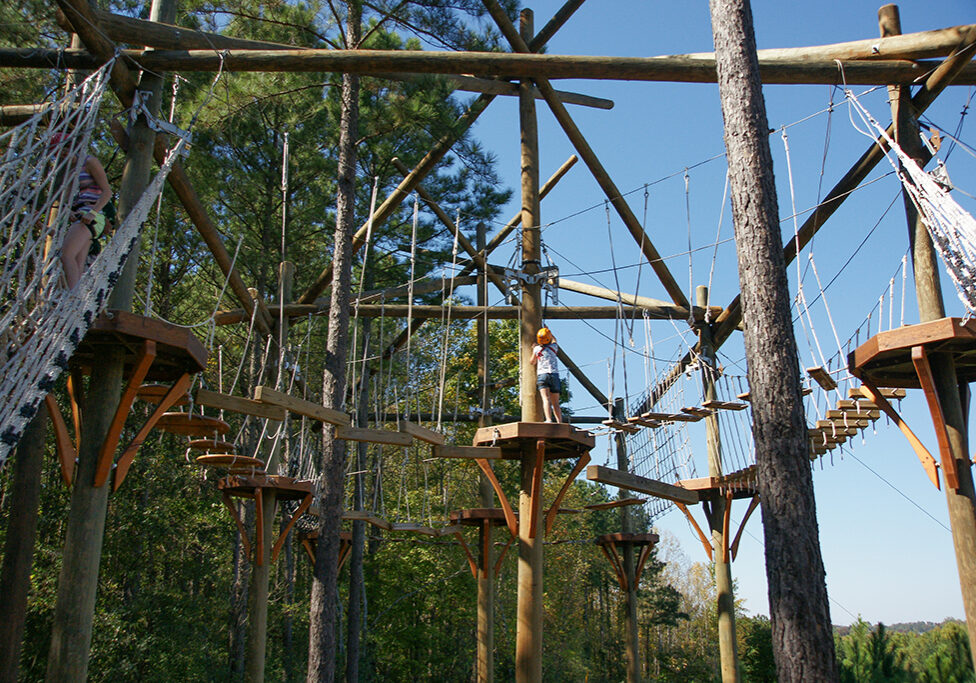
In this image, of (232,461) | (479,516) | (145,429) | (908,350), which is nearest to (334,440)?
(232,461)

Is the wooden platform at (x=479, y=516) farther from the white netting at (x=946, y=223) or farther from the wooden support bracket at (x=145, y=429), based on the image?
the white netting at (x=946, y=223)

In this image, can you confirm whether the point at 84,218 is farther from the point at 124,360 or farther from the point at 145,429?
the point at 145,429

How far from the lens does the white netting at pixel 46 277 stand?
3.09 metres

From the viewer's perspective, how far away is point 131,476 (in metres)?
11.2

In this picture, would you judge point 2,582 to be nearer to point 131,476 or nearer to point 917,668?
point 131,476

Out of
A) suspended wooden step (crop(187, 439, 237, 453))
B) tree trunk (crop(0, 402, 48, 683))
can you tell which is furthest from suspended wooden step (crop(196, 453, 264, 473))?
tree trunk (crop(0, 402, 48, 683))

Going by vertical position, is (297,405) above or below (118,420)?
above

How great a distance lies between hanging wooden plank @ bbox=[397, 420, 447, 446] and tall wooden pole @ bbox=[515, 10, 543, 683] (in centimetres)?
77

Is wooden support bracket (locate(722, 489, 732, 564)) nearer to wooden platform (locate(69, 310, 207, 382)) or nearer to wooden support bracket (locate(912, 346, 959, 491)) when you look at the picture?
wooden support bracket (locate(912, 346, 959, 491))

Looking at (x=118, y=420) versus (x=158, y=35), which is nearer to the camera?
(x=118, y=420)

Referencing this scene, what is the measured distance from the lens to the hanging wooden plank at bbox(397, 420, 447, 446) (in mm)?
5605

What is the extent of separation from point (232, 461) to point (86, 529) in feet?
6.85

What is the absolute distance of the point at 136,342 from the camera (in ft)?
13.9

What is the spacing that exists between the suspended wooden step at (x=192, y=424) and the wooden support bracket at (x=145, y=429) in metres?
0.65
